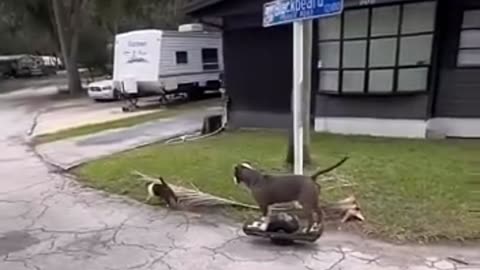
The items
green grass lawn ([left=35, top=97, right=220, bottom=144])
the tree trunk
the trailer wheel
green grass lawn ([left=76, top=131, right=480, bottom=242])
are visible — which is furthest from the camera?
the tree trunk

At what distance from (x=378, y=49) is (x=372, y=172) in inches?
132

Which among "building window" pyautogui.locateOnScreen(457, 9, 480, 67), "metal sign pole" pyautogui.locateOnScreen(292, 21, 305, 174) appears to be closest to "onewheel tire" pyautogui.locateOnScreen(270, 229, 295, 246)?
"metal sign pole" pyautogui.locateOnScreen(292, 21, 305, 174)

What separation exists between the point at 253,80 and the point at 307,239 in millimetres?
7367

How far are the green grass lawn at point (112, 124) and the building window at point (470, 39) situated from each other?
27.6 feet

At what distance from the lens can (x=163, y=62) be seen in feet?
64.0

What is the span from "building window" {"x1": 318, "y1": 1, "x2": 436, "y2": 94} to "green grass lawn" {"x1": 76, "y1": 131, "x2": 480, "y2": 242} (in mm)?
1031

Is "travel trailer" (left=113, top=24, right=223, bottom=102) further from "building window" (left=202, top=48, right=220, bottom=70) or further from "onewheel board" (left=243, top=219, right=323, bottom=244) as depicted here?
"onewheel board" (left=243, top=219, right=323, bottom=244)

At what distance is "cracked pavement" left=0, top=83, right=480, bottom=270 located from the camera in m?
4.25

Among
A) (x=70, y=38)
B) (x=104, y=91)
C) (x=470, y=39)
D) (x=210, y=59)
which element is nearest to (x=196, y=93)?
(x=210, y=59)

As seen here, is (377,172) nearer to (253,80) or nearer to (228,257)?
(228,257)

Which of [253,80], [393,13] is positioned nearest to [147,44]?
[253,80]

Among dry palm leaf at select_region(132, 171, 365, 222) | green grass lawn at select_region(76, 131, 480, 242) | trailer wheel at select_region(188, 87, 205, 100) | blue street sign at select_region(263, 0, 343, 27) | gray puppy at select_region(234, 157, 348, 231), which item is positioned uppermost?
blue street sign at select_region(263, 0, 343, 27)

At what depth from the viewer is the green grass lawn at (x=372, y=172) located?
505 centimetres

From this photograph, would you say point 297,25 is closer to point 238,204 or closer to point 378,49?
point 238,204
